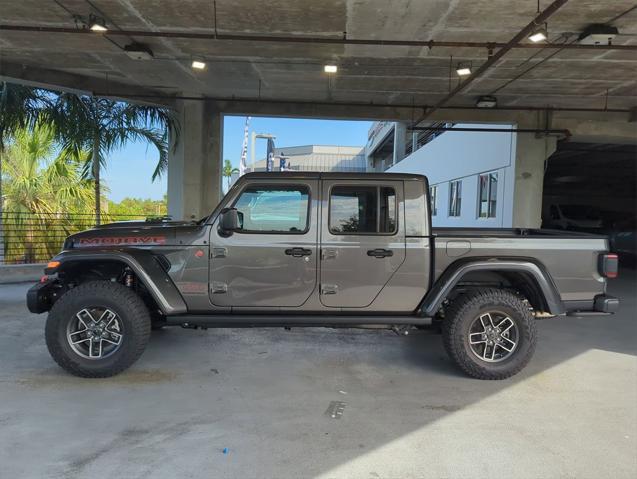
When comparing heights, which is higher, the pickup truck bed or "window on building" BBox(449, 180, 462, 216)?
"window on building" BBox(449, 180, 462, 216)

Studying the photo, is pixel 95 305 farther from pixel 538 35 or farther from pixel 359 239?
pixel 538 35

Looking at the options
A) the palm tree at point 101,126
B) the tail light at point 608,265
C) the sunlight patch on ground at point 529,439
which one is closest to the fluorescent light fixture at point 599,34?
the tail light at point 608,265

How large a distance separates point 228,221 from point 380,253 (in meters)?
1.50

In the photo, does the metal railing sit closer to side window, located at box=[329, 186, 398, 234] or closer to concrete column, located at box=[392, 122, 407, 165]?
side window, located at box=[329, 186, 398, 234]

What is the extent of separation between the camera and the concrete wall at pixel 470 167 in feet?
41.4

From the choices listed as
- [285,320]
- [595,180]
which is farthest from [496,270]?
[595,180]

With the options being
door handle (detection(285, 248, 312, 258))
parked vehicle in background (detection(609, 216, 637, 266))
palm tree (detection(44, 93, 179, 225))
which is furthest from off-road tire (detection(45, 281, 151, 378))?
parked vehicle in background (detection(609, 216, 637, 266))

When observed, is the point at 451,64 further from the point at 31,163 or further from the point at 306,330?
the point at 31,163

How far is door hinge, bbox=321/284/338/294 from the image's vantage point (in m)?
4.69

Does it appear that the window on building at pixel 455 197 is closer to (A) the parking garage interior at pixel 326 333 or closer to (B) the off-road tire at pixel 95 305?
(A) the parking garage interior at pixel 326 333

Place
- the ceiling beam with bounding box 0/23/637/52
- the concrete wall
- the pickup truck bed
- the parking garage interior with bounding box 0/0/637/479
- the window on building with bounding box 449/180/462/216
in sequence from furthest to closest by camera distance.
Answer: the window on building with bounding box 449/180/462/216 < the concrete wall < the ceiling beam with bounding box 0/23/637/52 < the pickup truck bed < the parking garage interior with bounding box 0/0/637/479

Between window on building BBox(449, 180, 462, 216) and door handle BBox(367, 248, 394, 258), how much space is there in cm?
1377

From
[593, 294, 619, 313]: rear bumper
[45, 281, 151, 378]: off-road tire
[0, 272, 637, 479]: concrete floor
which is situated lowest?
[0, 272, 637, 479]: concrete floor

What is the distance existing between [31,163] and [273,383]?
10.5 meters
